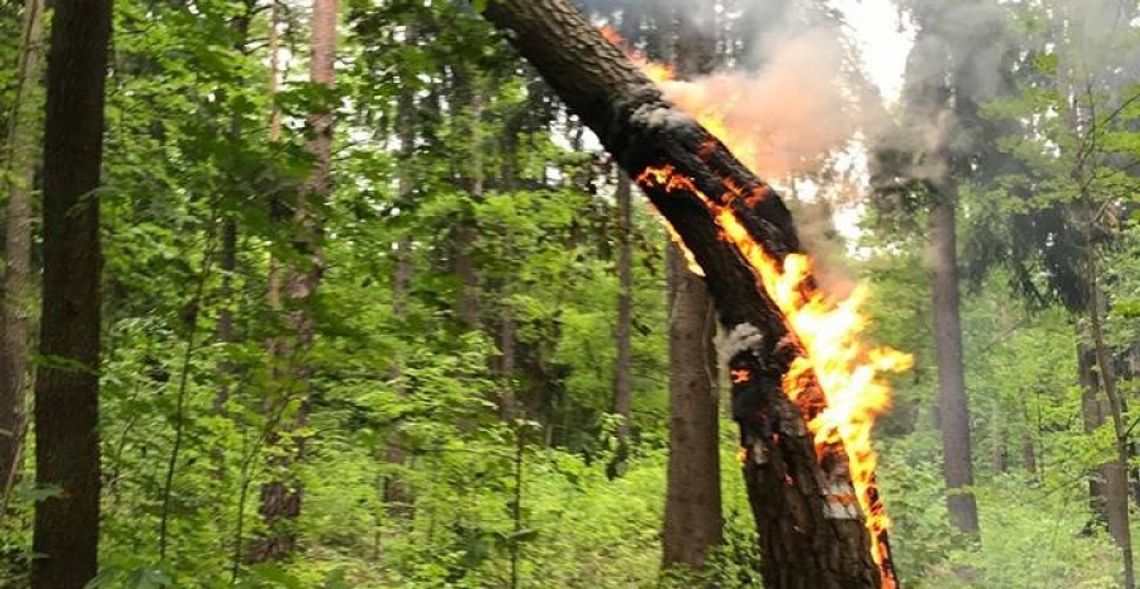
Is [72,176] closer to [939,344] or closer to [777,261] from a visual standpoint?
[777,261]

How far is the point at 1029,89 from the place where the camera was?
8.92 meters

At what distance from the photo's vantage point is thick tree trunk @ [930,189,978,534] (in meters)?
17.8

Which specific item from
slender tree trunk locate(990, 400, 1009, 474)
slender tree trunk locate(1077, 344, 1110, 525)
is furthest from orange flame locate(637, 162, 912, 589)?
slender tree trunk locate(990, 400, 1009, 474)

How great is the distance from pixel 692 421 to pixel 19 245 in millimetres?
6350

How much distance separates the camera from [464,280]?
4.44m

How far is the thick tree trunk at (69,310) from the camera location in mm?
3721

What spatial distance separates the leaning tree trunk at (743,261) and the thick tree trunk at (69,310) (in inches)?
71.2

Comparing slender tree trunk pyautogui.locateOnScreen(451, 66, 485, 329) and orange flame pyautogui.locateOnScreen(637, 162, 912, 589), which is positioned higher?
slender tree trunk pyautogui.locateOnScreen(451, 66, 485, 329)

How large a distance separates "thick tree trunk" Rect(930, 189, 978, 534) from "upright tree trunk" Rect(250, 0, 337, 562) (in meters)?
13.1

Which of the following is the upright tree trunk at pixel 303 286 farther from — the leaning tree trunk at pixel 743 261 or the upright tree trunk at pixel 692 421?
the upright tree trunk at pixel 692 421

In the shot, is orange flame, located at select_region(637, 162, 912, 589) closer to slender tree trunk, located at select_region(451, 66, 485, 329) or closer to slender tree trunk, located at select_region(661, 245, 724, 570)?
slender tree trunk, located at select_region(451, 66, 485, 329)

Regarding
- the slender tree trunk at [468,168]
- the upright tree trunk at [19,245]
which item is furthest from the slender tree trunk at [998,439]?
the upright tree trunk at [19,245]

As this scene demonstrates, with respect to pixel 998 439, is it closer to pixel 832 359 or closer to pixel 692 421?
pixel 692 421

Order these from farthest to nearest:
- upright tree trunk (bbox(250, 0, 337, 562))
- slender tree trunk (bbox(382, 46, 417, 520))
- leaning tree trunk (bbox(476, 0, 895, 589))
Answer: slender tree trunk (bbox(382, 46, 417, 520)) → upright tree trunk (bbox(250, 0, 337, 562)) → leaning tree trunk (bbox(476, 0, 895, 589))
